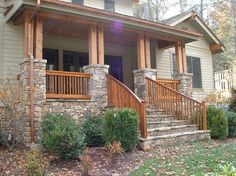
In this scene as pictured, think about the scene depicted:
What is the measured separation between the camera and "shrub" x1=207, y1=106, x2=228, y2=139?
36.8 feet

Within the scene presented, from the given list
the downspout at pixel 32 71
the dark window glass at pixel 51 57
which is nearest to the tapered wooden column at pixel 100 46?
the downspout at pixel 32 71

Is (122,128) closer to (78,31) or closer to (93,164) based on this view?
(93,164)

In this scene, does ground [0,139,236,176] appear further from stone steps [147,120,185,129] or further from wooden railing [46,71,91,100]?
wooden railing [46,71,91,100]

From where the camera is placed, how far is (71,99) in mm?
10438

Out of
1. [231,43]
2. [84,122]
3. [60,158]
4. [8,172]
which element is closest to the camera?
[8,172]

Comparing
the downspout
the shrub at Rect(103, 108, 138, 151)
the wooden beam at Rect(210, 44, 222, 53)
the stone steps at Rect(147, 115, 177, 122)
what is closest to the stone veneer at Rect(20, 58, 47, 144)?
the downspout

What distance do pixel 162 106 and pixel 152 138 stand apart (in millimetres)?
2505

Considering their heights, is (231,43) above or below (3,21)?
above

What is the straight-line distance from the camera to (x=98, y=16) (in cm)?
1074

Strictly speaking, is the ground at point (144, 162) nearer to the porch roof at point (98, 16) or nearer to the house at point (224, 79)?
the porch roof at point (98, 16)

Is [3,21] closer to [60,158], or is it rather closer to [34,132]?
[34,132]

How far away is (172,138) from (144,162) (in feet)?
8.44

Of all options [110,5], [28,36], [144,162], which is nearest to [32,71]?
[28,36]

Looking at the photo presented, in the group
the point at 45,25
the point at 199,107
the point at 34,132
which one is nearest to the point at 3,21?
the point at 45,25
